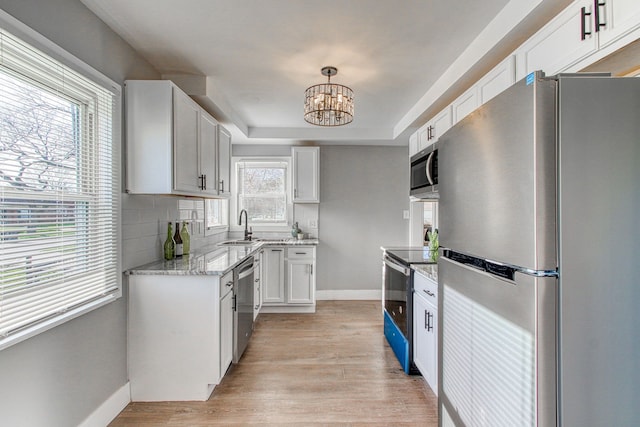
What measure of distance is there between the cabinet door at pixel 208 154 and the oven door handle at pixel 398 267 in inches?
A: 67.4

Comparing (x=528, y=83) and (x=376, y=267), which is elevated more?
(x=528, y=83)

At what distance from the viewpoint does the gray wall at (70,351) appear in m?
1.35

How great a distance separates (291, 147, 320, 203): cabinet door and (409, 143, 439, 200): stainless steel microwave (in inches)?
67.2

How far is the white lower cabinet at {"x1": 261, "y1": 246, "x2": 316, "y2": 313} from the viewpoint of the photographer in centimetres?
399

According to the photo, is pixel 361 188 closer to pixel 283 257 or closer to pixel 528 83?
pixel 283 257

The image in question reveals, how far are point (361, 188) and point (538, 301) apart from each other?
150 inches

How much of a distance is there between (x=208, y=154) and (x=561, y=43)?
2.46 meters

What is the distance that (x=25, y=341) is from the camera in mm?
1374

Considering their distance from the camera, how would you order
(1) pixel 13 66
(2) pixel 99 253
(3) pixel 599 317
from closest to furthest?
(3) pixel 599 317
(1) pixel 13 66
(2) pixel 99 253

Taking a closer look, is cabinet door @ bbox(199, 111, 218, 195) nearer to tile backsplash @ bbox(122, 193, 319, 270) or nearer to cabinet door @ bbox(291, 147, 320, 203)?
tile backsplash @ bbox(122, 193, 319, 270)

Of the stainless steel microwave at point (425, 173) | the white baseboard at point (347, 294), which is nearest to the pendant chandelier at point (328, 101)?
the stainless steel microwave at point (425, 173)

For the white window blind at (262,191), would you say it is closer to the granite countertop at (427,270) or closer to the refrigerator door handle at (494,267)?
the granite countertop at (427,270)

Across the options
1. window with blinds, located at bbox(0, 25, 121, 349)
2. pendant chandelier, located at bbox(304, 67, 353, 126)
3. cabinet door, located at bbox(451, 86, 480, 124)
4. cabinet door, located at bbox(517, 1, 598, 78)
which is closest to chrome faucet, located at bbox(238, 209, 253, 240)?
pendant chandelier, located at bbox(304, 67, 353, 126)

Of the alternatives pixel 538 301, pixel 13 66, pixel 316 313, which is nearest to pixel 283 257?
pixel 316 313
